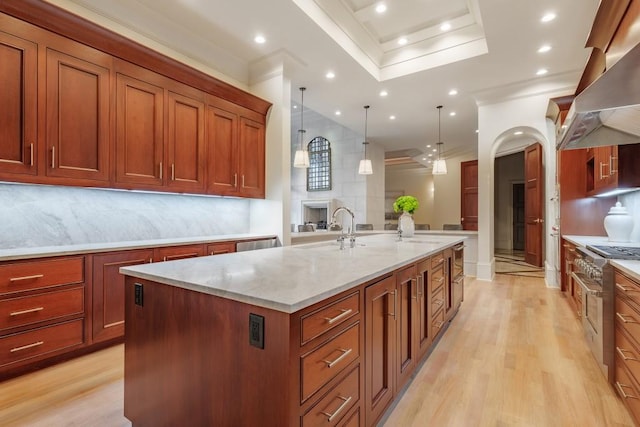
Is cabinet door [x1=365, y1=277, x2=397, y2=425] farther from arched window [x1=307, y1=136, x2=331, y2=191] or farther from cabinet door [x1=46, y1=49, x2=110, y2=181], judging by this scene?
arched window [x1=307, y1=136, x2=331, y2=191]

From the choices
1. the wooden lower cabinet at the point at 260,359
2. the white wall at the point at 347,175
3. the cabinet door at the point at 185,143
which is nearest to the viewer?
the wooden lower cabinet at the point at 260,359

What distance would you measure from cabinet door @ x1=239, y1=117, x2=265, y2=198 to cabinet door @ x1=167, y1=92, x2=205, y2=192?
56 cm

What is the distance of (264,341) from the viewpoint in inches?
39.6

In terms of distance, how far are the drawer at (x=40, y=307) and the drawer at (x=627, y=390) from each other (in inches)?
138

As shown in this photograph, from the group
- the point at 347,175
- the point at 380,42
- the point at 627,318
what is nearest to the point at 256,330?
the point at 627,318

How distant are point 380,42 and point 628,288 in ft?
12.6

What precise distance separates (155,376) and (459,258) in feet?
9.90

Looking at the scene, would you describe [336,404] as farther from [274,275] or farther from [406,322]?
[406,322]

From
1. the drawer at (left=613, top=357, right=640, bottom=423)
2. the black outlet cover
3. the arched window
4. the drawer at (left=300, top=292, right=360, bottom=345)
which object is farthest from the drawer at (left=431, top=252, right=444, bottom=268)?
the arched window

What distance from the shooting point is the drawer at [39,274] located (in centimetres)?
201

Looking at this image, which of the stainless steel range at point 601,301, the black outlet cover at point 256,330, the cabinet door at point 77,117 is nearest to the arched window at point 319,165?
the cabinet door at point 77,117

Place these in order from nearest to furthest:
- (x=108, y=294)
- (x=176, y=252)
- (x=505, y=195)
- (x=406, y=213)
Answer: (x=108, y=294) → (x=176, y=252) → (x=406, y=213) → (x=505, y=195)

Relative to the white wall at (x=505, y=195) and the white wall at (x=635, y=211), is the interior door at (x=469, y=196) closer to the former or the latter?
the white wall at (x=505, y=195)

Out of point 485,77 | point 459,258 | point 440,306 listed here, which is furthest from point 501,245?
point 440,306
